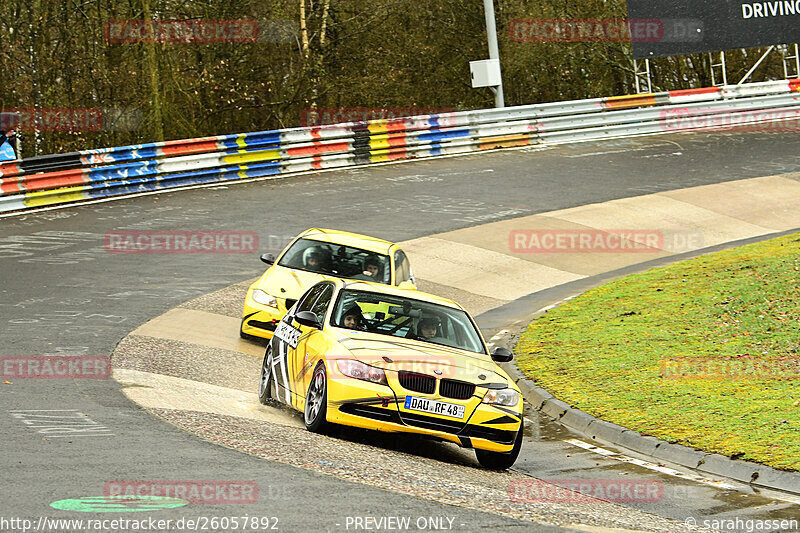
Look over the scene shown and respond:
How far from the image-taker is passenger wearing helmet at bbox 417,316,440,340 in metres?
10.5

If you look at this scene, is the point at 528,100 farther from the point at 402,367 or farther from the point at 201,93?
the point at 402,367

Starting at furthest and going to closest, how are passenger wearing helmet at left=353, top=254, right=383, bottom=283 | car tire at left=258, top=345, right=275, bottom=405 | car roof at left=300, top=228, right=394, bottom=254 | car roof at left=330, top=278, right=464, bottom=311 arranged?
car roof at left=300, top=228, right=394, bottom=254, passenger wearing helmet at left=353, top=254, right=383, bottom=283, car tire at left=258, top=345, right=275, bottom=405, car roof at left=330, top=278, right=464, bottom=311

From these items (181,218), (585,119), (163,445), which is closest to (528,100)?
(585,119)

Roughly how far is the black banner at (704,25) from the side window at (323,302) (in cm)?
2524

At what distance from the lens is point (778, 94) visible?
3462cm

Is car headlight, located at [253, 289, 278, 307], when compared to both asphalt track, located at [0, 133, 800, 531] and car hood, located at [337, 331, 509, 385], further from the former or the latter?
car hood, located at [337, 331, 509, 385]

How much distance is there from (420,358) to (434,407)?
51 cm

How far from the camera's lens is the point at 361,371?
9375 mm

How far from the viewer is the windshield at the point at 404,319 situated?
1045cm

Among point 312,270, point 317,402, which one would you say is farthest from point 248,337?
point 317,402

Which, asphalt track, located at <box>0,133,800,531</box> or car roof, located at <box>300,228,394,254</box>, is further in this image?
car roof, located at <box>300,228,394,254</box>
